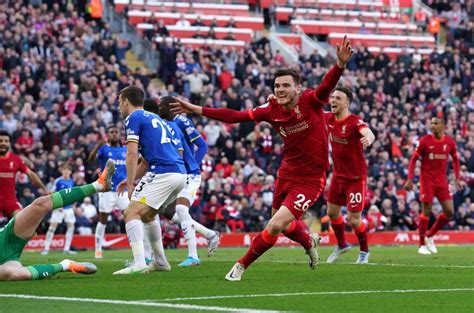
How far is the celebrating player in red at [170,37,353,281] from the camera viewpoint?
13.1 metres

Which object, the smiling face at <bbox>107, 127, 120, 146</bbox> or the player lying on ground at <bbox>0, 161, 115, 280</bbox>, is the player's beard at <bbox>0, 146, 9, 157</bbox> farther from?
the player lying on ground at <bbox>0, 161, 115, 280</bbox>

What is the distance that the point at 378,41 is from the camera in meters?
46.4

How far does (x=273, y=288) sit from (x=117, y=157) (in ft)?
35.3

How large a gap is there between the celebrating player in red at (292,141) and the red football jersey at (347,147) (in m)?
3.30

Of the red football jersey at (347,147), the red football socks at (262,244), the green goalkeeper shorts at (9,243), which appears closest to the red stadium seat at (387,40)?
the red football jersey at (347,147)

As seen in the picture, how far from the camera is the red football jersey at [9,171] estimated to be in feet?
70.9

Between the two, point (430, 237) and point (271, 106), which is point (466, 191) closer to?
point (430, 237)

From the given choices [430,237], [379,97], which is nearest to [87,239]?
[430,237]

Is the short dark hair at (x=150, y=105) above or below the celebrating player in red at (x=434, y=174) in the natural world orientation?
above

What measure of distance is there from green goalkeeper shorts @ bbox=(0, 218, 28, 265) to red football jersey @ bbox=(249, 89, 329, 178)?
10.6ft

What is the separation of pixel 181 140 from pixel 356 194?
2966 millimetres

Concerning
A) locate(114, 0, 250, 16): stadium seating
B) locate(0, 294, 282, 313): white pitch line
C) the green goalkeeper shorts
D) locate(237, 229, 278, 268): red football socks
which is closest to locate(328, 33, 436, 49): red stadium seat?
locate(114, 0, 250, 16): stadium seating

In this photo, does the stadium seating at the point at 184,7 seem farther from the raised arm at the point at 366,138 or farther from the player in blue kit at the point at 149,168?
the player in blue kit at the point at 149,168

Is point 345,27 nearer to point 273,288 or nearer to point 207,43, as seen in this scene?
point 207,43
